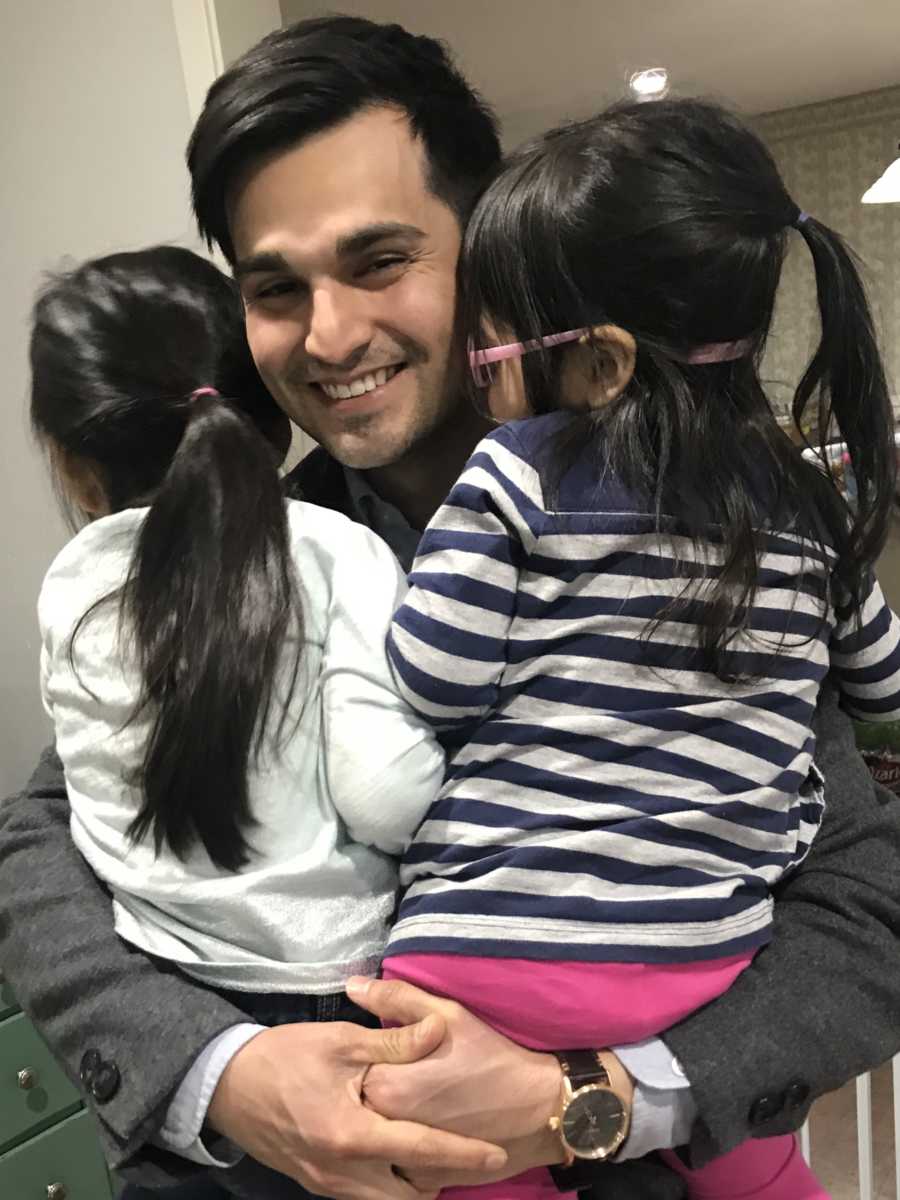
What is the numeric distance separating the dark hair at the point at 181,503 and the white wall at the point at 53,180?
0.63 metres

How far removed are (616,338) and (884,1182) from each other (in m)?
2.19

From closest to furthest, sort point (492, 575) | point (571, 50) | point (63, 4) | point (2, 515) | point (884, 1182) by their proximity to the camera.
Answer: point (492, 575) → point (63, 4) → point (2, 515) → point (884, 1182) → point (571, 50)

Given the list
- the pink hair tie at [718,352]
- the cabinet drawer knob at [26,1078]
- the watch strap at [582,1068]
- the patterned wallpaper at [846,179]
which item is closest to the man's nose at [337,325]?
the pink hair tie at [718,352]

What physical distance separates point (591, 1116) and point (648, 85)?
92 cm

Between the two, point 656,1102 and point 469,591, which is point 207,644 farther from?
point 656,1102

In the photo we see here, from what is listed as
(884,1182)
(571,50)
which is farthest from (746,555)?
(571,50)

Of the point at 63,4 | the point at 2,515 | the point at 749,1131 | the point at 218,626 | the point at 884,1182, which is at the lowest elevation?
the point at 884,1182

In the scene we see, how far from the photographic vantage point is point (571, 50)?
160 inches

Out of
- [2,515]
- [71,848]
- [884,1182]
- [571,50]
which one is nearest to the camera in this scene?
[71,848]

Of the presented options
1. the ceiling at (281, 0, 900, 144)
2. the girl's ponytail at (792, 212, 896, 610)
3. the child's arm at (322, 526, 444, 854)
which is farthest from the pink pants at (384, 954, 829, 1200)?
the ceiling at (281, 0, 900, 144)

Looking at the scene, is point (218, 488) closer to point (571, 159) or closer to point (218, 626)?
point (218, 626)

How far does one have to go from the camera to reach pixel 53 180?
5.65 ft

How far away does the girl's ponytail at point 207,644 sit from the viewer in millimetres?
792

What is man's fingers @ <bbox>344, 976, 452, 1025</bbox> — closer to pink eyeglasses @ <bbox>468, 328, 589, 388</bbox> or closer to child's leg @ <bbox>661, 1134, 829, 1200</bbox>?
child's leg @ <bbox>661, 1134, 829, 1200</bbox>
